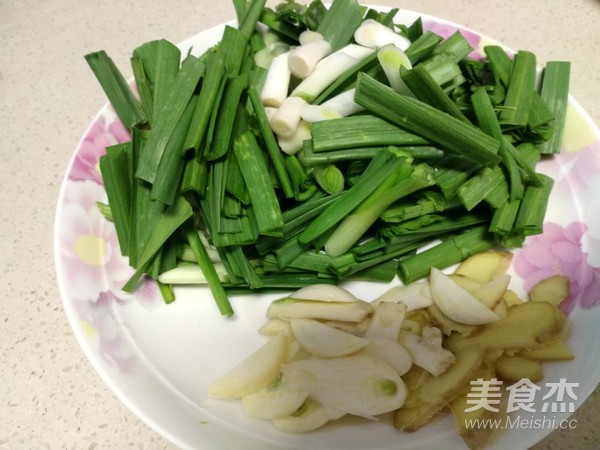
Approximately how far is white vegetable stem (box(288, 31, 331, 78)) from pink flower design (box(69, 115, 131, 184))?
0.44 m

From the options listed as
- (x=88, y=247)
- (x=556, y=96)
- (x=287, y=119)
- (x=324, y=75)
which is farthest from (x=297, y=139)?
(x=556, y=96)

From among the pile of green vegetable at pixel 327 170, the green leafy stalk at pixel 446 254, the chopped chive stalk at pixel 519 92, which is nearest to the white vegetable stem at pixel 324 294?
the pile of green vegetable at pixel 327 170

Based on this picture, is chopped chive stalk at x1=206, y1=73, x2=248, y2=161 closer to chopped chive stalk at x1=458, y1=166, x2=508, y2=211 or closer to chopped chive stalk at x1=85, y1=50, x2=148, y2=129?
chopped chive stalk at x1=85, y1=50, x2=148, y2=129

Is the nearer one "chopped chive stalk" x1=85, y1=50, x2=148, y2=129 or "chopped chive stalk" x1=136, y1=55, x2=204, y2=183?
"chopped chive stalk" x1=136, y1=55, x2=204, y2=183

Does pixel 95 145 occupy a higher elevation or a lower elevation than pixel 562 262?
higher

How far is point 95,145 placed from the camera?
1.13 m

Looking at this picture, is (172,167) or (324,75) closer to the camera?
(172,167)

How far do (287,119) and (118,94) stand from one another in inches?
16.8

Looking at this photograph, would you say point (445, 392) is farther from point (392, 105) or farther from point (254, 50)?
point (254, 50)

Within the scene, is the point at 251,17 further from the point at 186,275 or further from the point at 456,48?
the point at 186,275

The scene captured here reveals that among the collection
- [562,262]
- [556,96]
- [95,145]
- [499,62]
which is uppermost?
[95,145]

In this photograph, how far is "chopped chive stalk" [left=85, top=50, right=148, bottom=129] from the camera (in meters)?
1.13

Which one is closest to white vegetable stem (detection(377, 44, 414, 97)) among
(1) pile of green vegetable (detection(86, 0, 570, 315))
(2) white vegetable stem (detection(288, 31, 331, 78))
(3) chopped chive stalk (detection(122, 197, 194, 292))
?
(1) pile of green vegetable (detection(86, 0, 570, 315))

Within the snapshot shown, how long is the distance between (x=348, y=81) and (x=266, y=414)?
71cm
